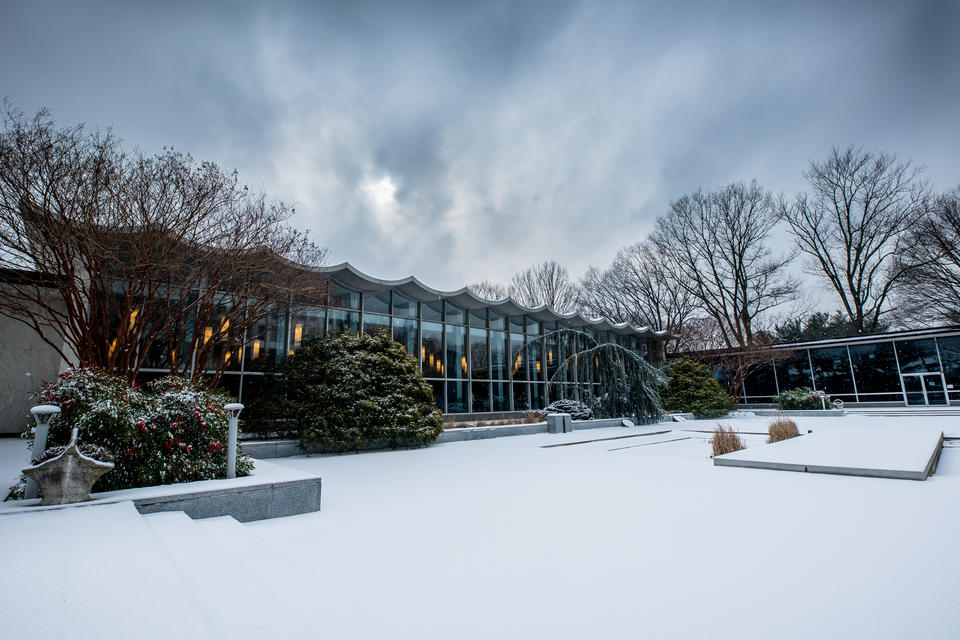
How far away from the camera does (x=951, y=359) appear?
22219 millimetres

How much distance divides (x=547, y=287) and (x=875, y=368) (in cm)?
1998

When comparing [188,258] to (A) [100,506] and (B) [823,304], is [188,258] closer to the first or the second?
(A) [100,506]

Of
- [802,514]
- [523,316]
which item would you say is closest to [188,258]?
[802,514]

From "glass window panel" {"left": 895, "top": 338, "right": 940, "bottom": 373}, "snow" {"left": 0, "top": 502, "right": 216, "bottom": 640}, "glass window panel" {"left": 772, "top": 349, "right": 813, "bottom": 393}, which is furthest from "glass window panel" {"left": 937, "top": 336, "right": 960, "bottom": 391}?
"snow" {"left": 0, "top": 502, "right": 216, "bottom": 640}

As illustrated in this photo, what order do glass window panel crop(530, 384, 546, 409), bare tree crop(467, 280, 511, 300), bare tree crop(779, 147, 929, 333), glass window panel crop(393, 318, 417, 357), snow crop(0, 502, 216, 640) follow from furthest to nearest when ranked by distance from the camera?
bare tree crop(467, 280, 511, 300) < bare tree crop(779, 147, 929, 333) < glass window panel crop(530, 384, 546, 409) < glass window panel crop(393, 318, 417, 357) < snow crop(0, 502, 216, 640)

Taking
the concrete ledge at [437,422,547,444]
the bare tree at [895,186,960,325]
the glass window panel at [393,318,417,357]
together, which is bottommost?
the concrete ledge at [437,422,547,444]

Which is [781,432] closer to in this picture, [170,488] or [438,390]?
[438,390]

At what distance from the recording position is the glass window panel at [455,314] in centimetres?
1795

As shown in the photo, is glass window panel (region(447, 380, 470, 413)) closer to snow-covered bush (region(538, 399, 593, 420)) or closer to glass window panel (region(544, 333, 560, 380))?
snow-covered bush (region(538, 399, 593, 420))

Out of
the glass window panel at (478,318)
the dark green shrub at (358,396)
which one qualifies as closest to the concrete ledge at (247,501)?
the dark green shrub at (358,396)

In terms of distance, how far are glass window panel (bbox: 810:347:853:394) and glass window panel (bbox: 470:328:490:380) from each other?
70.0ft

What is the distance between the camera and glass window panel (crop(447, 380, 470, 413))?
56.9ft

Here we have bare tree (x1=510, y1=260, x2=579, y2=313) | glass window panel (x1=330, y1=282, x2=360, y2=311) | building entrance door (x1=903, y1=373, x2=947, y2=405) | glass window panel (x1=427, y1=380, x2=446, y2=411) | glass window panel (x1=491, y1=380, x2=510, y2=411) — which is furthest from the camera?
bare tree (x1=510, y1=260, x2=579, y2=313)

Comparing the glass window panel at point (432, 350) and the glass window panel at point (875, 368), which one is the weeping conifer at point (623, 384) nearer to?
the glass window panel at point (432, 350)
